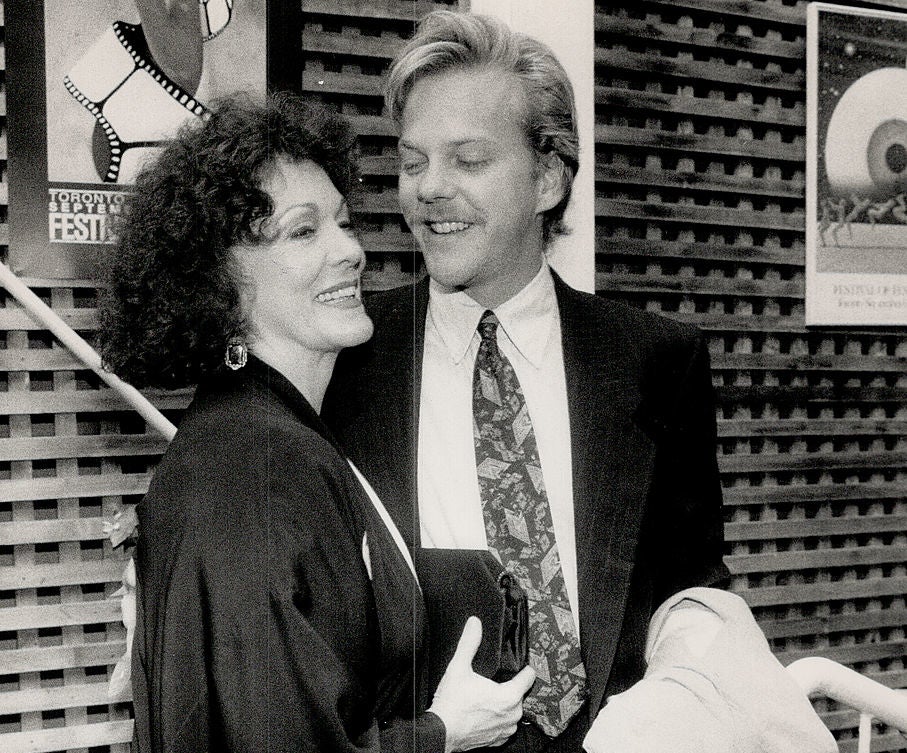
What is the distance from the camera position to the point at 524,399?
138 cm

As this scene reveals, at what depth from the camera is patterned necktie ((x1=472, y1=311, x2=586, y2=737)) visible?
134cm

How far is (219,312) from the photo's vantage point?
116 cm

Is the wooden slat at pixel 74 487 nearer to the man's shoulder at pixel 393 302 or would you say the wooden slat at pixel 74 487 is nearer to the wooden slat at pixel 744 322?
the man's shoulder at pixel 393 302

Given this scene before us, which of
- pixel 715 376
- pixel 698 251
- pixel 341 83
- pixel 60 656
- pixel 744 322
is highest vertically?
pixel 341 83

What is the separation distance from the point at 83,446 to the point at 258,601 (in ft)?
2.55

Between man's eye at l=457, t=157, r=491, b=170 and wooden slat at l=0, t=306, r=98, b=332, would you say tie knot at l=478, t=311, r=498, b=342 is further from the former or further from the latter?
wooden slat at l=0, t=306, r=98, b=332

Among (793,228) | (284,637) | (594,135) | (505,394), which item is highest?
(594,135)

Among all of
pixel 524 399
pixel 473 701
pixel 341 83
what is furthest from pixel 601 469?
pixel 341 83

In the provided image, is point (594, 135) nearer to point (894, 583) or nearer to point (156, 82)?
point (156, 82)

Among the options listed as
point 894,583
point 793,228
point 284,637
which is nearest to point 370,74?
point 793,228

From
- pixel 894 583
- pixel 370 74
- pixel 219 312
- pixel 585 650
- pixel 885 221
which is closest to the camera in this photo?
pixel 219 312

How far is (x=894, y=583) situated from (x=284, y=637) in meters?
1.49

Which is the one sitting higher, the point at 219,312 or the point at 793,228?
the point at 793,228

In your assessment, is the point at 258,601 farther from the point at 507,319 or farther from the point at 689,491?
the point at 689,491
